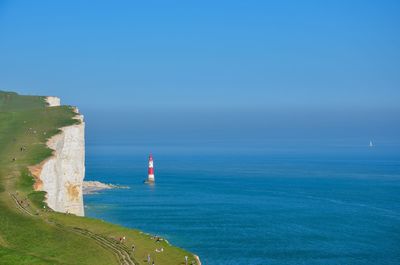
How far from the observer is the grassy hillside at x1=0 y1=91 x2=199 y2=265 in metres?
46.1

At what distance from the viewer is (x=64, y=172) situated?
80.3 m

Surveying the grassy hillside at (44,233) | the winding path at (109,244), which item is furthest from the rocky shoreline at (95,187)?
the winding path at (109,244)

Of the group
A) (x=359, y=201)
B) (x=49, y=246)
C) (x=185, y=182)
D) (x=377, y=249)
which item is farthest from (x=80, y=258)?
(x=185, y=182)

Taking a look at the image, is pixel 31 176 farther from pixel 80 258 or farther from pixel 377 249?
pixel 377 249

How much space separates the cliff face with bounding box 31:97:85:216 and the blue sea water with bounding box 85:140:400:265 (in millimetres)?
7015

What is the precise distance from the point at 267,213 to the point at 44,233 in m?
47.1

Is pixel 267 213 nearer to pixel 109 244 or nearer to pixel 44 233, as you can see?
pixel 109 244

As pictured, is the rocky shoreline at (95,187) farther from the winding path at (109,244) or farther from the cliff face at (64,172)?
the winding path at (109,244)

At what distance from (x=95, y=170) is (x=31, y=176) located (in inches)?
4057

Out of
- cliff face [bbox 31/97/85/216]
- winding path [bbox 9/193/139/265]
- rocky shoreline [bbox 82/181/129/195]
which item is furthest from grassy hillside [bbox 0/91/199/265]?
rocky shoreline [bbox 82/181/129/195]

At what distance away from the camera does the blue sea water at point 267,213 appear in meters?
67.6

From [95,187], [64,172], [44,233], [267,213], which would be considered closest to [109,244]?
[44,233]

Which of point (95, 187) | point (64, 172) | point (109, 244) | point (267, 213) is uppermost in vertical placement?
point (64, 172)

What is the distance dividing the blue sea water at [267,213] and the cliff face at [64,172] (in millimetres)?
7015
